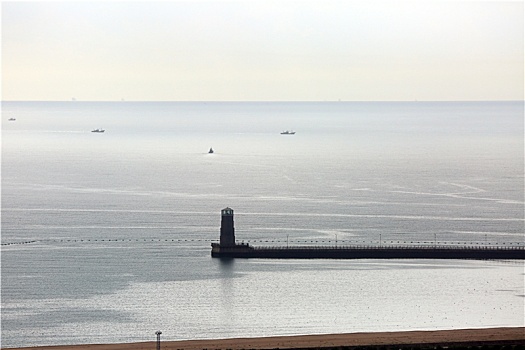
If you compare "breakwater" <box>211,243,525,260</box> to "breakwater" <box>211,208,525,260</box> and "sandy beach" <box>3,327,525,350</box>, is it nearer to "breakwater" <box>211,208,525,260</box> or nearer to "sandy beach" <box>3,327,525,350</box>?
"breakwater" <box>211,208,525,260</box>

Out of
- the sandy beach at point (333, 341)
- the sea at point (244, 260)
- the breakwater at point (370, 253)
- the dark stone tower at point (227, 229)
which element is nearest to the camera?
the sandy beach at point (333, 341)

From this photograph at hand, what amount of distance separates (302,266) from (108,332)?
1021 inches

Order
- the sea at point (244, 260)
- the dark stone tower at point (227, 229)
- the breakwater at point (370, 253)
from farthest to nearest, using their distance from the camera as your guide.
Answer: the dark stone tower at point (227, 229), the breakwater at point (370, 253), the sea at point (244, 260)

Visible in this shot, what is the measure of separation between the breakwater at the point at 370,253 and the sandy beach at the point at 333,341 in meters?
26.0

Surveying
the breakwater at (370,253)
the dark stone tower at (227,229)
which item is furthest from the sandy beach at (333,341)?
the dark stone tower at (227,229)

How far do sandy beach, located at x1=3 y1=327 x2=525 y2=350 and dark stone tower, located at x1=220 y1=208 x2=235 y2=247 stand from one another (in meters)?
28.7

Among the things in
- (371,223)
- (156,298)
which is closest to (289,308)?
(156,298)

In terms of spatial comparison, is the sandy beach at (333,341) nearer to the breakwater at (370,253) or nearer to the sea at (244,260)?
the sea at (244,260)

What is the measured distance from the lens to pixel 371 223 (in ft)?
364

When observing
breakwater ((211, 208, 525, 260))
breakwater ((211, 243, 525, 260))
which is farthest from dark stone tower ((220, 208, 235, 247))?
breakwater ((211, 243, 525, 260))

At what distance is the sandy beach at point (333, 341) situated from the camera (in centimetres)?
6175

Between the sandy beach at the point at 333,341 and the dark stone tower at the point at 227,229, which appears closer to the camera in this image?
the sandy beach at the point at 333,341

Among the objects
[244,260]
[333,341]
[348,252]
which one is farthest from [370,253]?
[333,341]

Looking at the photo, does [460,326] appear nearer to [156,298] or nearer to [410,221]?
[156,298]
